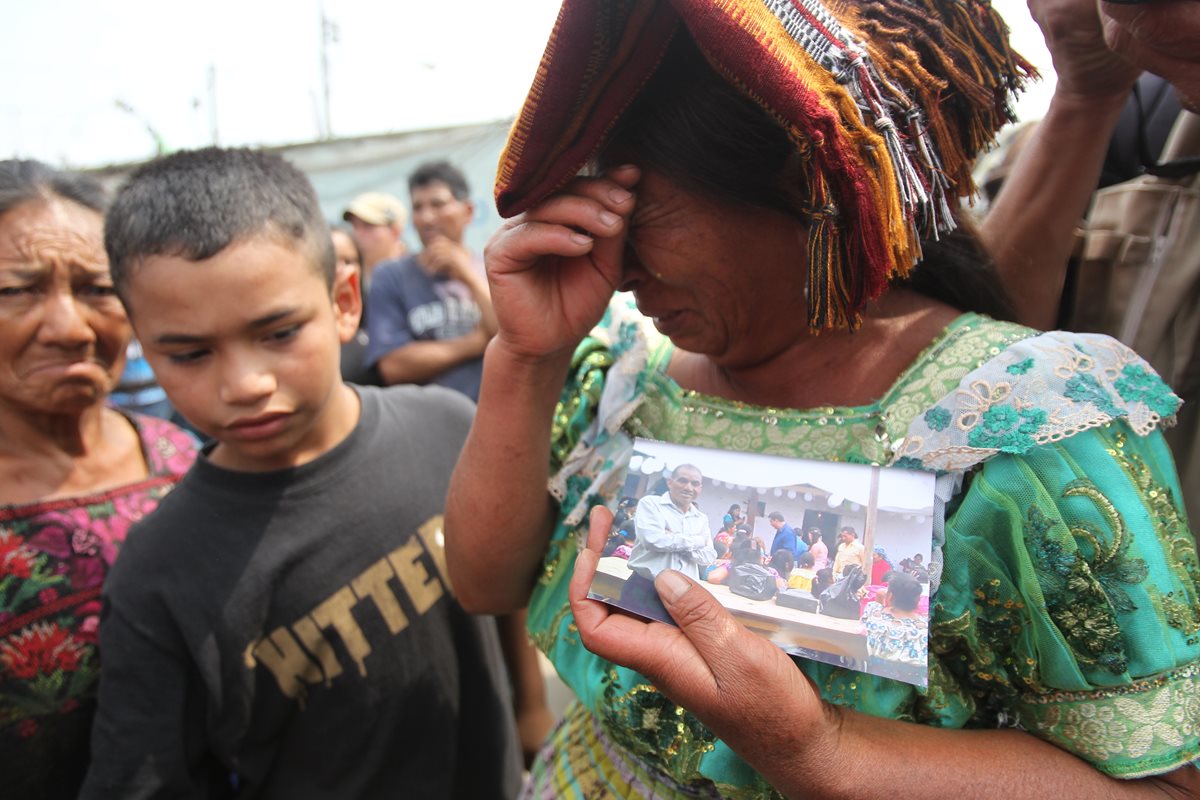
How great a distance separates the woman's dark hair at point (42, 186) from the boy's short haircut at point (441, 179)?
2749mm

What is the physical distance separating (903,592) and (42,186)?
2.09 m

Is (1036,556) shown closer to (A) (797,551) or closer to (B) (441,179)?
(A) (797,551)

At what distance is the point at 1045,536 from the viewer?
3.03 ft

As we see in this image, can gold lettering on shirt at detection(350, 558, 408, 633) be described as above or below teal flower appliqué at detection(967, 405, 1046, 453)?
below

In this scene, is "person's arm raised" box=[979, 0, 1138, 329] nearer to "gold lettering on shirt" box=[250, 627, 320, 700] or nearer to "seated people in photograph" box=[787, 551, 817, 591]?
"seated people in photograph" box=[787, 551, 817, 591]

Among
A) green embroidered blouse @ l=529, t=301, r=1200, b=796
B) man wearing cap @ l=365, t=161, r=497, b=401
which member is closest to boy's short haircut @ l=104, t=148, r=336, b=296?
green embroidered blouse @ l=529, t=301, r=1200, b=796

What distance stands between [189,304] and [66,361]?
20.4 inches

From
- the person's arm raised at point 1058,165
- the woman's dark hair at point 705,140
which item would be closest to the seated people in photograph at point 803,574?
the woman's dark hair at point 705,140

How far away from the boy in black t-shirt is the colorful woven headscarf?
0.78 metres

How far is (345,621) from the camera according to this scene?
5.43ft

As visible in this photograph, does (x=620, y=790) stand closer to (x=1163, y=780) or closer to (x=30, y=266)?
(x=1163, y=780)

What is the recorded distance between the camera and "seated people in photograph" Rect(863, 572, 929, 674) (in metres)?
0.87

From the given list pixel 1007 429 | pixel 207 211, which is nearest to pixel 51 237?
pixel 207 211

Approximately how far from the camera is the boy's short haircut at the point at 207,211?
1532 mm
